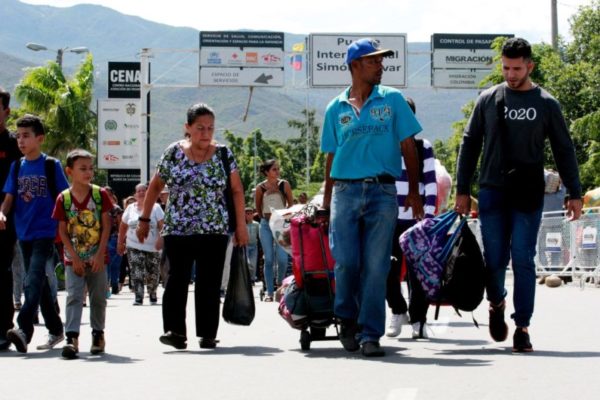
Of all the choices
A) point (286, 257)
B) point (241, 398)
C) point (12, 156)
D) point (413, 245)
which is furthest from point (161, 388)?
point (286, 257)

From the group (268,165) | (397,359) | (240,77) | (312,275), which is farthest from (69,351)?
(240,77)

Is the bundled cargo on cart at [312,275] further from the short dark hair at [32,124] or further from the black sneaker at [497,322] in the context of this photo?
the short dark hair at [32,124]

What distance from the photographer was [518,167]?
9.59m

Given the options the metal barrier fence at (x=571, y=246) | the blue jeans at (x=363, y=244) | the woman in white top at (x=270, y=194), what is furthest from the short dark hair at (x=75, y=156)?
the metal barrier fence at (x=571, y=246)

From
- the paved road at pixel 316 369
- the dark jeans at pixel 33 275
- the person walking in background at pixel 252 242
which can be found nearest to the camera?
the paved road at pixel 316 369

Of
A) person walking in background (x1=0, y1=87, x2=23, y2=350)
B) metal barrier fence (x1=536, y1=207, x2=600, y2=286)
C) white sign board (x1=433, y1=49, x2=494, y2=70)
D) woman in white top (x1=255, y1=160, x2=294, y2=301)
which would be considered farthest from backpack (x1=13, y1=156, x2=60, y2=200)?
white sign board (x1=433, y1=49, x2=494, y2=70)

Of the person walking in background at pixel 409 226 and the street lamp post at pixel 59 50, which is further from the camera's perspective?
the street lamp post at pixel 59 50

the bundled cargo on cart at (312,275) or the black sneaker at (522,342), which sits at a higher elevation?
the bundled cargo on cart at (312,275)

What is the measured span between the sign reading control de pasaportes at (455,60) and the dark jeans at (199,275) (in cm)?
4261

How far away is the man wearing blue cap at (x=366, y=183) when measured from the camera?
31.1ft

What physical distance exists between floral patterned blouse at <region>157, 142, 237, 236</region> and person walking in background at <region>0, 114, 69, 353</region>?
0.82 metres

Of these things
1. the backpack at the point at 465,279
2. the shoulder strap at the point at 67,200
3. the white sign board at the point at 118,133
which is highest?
the white sign board at the point at 118,133

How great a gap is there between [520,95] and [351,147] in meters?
1.22

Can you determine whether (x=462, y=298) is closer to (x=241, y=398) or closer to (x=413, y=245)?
(x=413, y=245)
